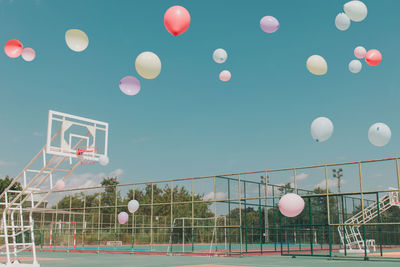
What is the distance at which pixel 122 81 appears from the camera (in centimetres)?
1027

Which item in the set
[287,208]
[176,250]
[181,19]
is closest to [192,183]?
[176,250]

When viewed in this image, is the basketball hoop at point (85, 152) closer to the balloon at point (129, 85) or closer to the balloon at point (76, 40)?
the balloon at point (129, 85)

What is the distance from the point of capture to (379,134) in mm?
10594

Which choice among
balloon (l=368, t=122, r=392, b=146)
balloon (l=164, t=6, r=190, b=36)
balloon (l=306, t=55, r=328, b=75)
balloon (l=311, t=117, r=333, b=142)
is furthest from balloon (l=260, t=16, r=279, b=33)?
balloon (l=368, t=122, r=392, b=146)

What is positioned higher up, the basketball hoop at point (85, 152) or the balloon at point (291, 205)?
the basketball hoop at point (85, 152)

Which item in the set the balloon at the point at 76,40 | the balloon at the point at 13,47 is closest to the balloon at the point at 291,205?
the balloon at the point at 76,40

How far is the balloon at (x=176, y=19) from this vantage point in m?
8.25

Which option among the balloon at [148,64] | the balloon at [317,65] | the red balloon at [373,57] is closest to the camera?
the balloon at [148,64]

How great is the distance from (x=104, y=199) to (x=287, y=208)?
44.2 metres

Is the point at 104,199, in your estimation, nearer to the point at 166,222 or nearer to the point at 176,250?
the point at 166,222

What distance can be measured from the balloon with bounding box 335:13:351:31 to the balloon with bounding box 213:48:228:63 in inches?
126

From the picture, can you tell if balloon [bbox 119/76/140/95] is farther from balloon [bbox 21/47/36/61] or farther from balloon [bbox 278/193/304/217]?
balloon [bbox 278/193/304/217]

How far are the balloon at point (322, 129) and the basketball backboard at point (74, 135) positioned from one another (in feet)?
18.5

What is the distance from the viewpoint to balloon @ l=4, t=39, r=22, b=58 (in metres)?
10.4
